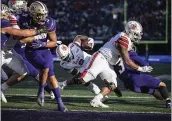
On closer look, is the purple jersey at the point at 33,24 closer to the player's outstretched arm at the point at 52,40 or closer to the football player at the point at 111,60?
the player's outstretched arm at the point at 52,40

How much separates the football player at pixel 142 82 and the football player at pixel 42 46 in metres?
0.94

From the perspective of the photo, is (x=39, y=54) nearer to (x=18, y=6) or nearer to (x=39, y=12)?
(x=39, y=12)

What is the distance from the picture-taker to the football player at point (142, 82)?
6.87 metres

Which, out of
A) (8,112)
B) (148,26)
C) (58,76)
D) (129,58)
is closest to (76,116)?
(8,112)

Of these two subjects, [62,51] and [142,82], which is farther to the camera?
[62,51]

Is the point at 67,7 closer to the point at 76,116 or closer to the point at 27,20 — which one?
the point at 27,20

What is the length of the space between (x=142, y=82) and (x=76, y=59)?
3.75 ft

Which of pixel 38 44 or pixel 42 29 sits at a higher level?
pixel 42 29

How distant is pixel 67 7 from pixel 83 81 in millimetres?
8956

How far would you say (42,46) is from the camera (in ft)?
22.0

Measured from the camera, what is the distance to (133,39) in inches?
276

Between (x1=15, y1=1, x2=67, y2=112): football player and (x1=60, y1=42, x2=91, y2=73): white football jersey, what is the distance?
0.81 metres

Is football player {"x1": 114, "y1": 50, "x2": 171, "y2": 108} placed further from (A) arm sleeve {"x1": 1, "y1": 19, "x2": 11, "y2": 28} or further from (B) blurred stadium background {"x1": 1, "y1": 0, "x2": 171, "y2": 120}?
(B) blurred stadium background {"x1": 1, "y1": 0, "x2": 171, "y2": 120}

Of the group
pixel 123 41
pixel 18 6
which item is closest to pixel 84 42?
pixel 18 6
